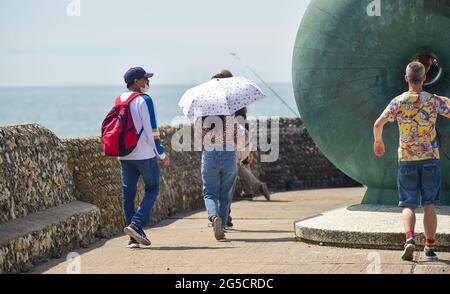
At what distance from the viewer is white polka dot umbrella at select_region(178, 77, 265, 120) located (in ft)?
40.0

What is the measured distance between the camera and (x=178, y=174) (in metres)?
15.3

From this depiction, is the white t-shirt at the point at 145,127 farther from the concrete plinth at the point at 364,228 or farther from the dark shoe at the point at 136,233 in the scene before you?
the concrete plinth at the point at 364,228

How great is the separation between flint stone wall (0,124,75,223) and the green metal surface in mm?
2775

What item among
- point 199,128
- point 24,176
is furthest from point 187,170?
point 24,176

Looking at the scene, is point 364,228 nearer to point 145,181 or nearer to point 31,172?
point 145,181

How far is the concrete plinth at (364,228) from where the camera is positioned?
10.9m

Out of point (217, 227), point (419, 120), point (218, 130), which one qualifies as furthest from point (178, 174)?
point (419, 120)

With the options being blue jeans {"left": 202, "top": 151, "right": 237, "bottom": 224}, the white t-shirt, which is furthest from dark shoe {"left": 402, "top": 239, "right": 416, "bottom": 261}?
the white t-shirt

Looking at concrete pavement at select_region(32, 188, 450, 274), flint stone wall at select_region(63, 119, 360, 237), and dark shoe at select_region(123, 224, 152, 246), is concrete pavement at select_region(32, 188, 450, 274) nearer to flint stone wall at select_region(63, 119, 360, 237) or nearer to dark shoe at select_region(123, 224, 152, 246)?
dark shoe at select_region(123, 224, 152, 246)

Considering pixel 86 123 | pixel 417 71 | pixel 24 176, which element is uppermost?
pixel 417 71

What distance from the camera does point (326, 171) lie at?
18906mm
